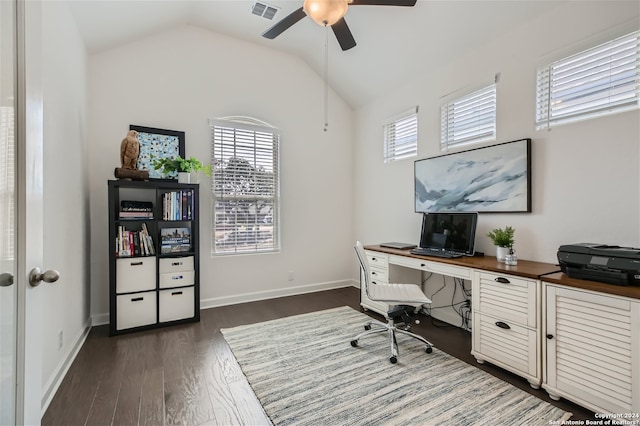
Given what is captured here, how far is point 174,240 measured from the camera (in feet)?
10.4

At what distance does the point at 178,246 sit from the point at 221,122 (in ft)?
5.34

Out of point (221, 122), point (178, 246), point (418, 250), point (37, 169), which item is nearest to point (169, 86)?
point (221, 122)

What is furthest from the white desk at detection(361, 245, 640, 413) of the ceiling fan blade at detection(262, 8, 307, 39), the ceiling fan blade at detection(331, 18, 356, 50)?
the ceiling fan blade at detection(262, 8, 307, 39)

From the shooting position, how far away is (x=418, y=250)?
310cm

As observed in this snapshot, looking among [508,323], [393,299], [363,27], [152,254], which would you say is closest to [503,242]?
[508,323]

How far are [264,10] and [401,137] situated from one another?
2.17 meters

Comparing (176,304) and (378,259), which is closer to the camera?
(176,304)

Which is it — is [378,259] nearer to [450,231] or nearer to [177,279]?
[450,231]

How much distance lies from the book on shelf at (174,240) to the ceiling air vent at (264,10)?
2570 mm

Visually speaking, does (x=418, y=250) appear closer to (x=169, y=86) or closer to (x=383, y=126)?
(x=383, y=126)

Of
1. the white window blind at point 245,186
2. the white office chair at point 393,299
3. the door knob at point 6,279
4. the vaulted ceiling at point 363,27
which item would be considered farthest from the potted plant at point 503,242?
the door knob at point 6,279

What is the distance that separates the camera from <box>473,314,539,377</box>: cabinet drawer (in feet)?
6.56

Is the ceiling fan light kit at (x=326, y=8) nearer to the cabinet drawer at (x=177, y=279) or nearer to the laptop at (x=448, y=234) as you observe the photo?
the laptop at (x=448, y=234)

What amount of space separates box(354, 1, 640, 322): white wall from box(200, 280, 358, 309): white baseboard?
5.82 feet
